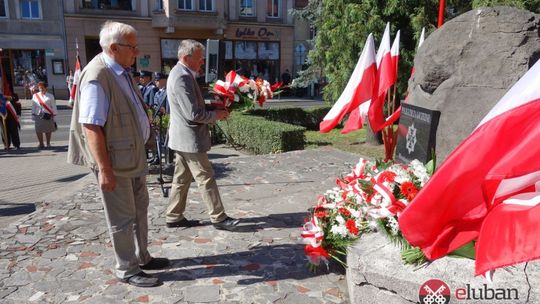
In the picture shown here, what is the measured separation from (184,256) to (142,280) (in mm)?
654

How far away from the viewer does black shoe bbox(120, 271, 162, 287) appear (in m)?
3.61

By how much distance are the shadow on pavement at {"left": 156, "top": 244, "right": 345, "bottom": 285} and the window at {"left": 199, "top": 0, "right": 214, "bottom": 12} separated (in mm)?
27662

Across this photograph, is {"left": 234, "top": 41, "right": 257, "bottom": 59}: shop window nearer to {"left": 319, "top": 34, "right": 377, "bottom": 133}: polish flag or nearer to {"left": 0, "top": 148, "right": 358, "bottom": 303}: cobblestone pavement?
{"left": 0, "top": 148, "right": 358, "bottom": 303}: cobblestone pavement

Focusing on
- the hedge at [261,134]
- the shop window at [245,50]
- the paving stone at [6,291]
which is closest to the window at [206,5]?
the shop window at [245,50]

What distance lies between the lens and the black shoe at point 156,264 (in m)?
3.95

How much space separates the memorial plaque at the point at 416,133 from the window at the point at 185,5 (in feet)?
88.4

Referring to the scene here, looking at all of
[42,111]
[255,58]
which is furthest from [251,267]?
[255,58]

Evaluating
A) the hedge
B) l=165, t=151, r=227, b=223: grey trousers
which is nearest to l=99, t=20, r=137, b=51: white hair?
l=165, t=151, r=227, b=223: grey trousers

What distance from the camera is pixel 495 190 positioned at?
6.61ft

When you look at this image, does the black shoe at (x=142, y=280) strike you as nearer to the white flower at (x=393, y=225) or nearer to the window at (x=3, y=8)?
the white flower at (x=393, y=225)

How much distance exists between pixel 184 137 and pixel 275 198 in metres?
2.05

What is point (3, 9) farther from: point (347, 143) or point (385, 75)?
point (385, 75)

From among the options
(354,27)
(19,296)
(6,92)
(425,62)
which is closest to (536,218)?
(425,62)

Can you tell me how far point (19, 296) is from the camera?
11.6 ft
